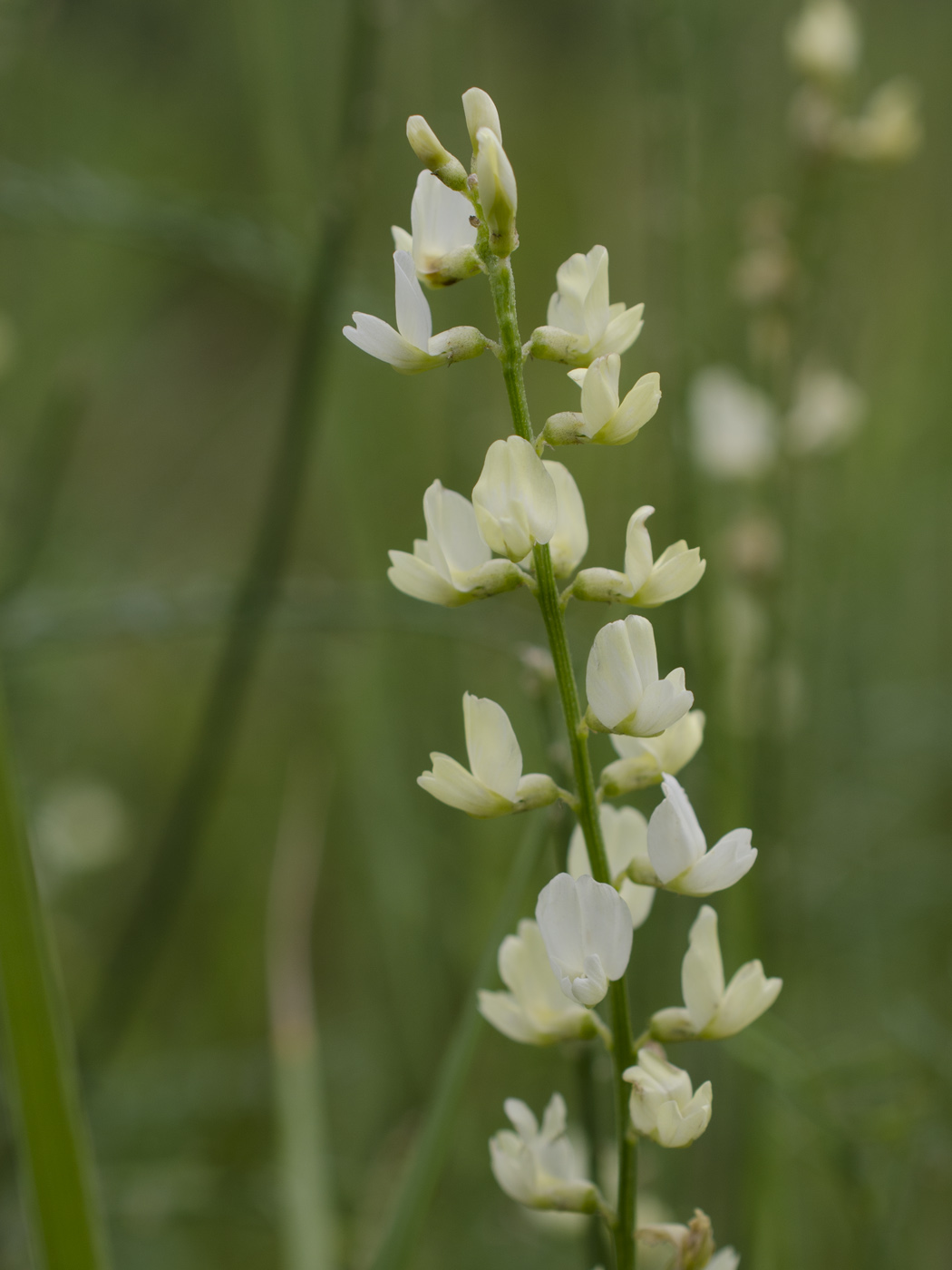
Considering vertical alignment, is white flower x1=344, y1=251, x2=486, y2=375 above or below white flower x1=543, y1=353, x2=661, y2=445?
above

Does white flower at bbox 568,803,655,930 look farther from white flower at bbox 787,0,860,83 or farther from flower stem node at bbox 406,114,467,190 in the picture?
white flower at bbox 787,0,860,83

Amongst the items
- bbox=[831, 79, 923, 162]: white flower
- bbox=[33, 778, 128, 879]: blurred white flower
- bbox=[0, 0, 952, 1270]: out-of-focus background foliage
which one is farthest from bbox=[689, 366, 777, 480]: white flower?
bbox=[33, 778, 128, 879]: blurred white flower

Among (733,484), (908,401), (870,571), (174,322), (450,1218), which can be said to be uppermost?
(174,322)

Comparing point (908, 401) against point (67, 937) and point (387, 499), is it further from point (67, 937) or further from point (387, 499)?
point (67, 937)

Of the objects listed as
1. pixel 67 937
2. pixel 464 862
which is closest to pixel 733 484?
pixel 464 862

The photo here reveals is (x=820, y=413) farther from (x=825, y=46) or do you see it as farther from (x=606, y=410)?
(x=606, y=410)

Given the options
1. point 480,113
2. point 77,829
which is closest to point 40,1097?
point 480,113
